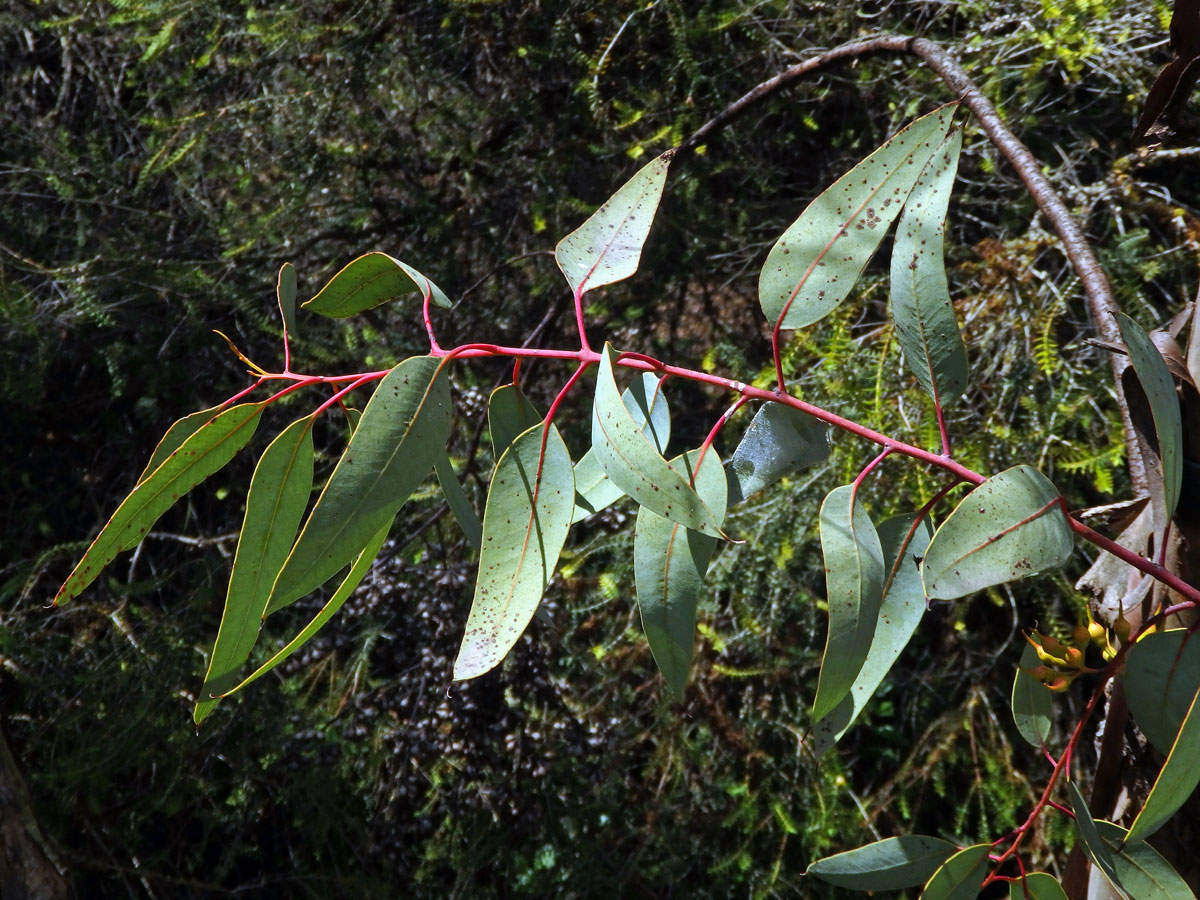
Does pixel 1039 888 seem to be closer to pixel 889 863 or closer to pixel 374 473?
pixel 889 863

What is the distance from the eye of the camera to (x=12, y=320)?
140cm

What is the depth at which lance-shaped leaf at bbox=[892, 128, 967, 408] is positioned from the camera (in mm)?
461

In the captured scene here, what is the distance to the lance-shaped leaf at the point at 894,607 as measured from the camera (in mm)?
485

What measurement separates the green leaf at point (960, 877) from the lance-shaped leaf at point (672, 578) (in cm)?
19

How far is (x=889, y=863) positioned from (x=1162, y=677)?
188mm

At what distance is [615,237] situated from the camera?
509mm

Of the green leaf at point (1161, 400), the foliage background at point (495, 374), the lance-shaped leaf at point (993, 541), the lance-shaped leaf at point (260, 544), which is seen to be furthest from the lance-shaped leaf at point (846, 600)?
the foliage background at point (495, 374)

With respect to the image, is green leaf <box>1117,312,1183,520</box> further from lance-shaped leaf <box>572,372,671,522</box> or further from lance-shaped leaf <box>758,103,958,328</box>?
lance-shaped leaf <box>572,372,671,522</box>

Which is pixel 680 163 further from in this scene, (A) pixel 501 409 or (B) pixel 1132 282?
(A) pixel 501 409

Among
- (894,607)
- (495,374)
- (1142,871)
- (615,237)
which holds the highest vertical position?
(615,237)

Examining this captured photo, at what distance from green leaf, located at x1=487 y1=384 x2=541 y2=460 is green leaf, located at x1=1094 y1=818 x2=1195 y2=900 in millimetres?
358

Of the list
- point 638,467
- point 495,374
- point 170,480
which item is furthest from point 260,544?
point 495,374

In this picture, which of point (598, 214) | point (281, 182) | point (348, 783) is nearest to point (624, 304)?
point (281, 182)

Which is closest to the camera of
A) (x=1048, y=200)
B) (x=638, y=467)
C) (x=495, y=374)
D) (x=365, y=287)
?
(x=638, y=467)
